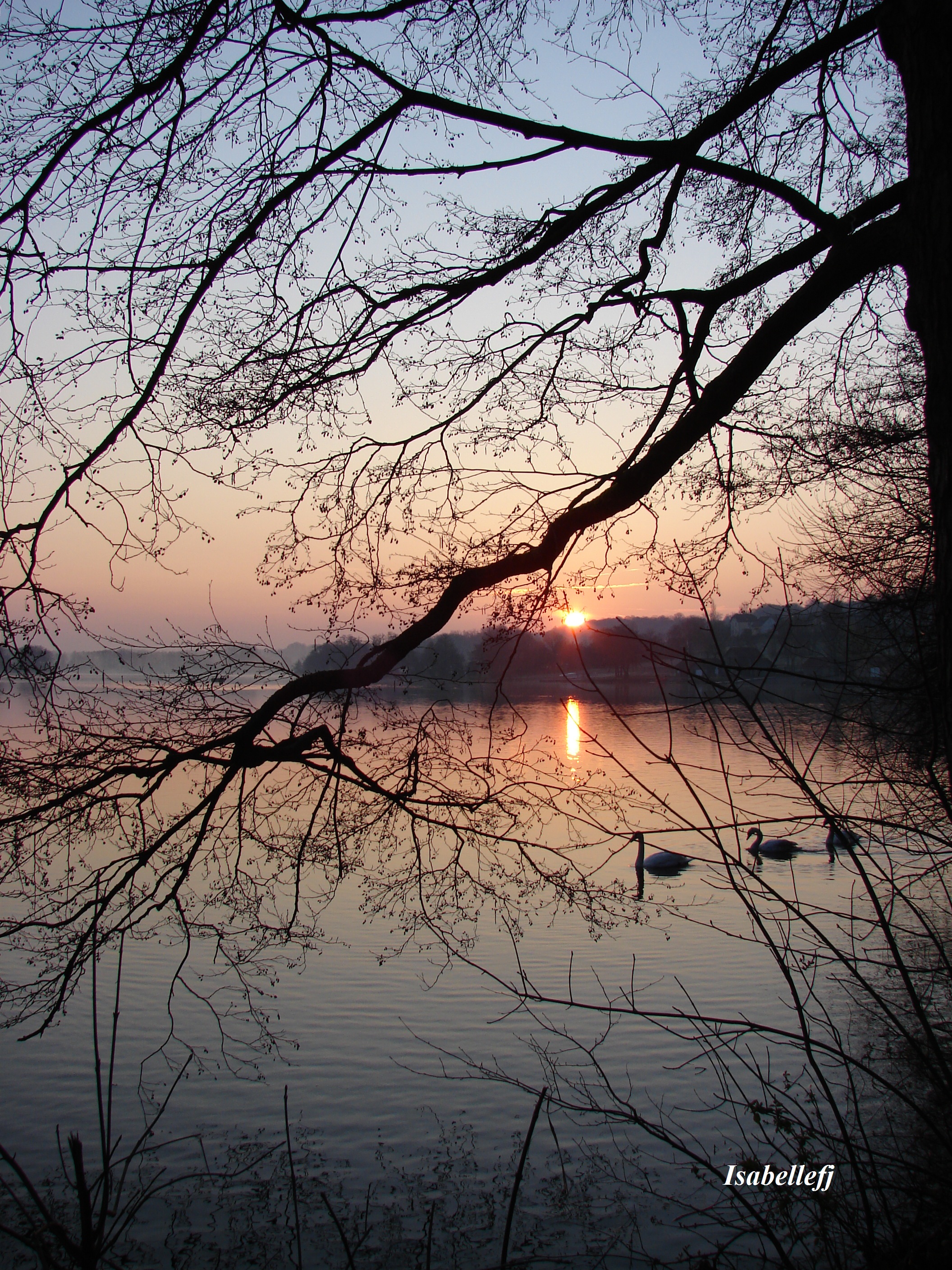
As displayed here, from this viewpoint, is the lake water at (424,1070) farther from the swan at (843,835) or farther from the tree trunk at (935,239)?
the tree trunk at (935,239)

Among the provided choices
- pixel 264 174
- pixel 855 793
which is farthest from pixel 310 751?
pixel 264 174

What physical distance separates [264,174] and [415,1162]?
6.82 m

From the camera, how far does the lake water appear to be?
589 cm

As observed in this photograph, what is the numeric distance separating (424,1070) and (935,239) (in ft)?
27.2

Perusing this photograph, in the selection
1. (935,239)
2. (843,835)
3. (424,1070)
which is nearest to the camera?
(843,835)

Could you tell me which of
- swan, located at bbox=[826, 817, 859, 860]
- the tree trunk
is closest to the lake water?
swan, located at bbox=[826, 817, 859, 860]

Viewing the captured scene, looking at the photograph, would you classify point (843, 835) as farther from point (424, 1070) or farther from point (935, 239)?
point (424, 1070)

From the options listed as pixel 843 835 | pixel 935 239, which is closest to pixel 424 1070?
pixel 843 835

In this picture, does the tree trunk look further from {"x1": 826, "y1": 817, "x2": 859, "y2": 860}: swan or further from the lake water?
the lake water

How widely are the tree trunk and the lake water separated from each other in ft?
2.65

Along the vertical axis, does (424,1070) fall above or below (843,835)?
below

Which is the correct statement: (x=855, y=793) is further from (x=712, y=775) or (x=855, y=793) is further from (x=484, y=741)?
(x=712, y=775)

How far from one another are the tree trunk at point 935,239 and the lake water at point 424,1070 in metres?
0.81

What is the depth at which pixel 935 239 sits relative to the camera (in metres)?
2.50
